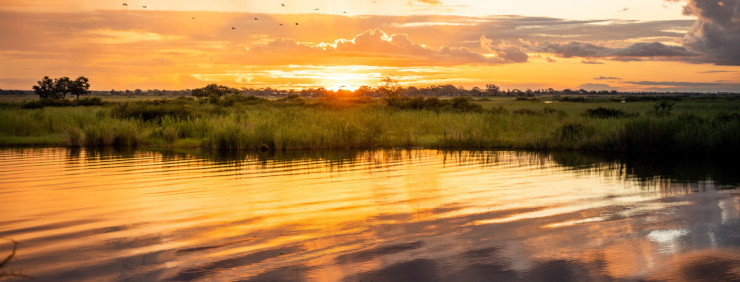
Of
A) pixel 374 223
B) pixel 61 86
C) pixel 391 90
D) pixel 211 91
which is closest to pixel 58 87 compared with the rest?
pixel 61 86

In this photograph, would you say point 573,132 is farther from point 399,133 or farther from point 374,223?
point 374,223

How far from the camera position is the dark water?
708 centimetres

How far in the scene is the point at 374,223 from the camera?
31.6 ft

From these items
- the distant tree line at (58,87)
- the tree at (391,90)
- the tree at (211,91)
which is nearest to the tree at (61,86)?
the distant tree line at (58,87)

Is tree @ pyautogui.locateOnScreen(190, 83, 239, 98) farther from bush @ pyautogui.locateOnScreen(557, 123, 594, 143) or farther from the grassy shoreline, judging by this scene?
bush @ pyautogui.locateOnScreen(557, 123, 594, 143)

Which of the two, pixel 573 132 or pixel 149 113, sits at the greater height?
pixel 149 113

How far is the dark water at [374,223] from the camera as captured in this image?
7.08 m

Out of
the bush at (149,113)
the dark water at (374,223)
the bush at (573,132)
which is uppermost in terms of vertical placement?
the bush at (149,113)

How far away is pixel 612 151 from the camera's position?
23.6 m

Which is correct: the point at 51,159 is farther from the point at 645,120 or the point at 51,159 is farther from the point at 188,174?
the point at 645,120

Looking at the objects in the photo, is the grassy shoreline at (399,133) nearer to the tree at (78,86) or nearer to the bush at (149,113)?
the bush at (149,113)

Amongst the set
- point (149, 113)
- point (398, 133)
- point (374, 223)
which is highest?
point (149, 113)

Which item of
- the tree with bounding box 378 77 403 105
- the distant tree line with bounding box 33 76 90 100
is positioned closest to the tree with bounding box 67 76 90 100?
the distant tree line with bounding box 33 76 90 100

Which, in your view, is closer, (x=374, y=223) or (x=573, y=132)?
(x=374, y=223)
